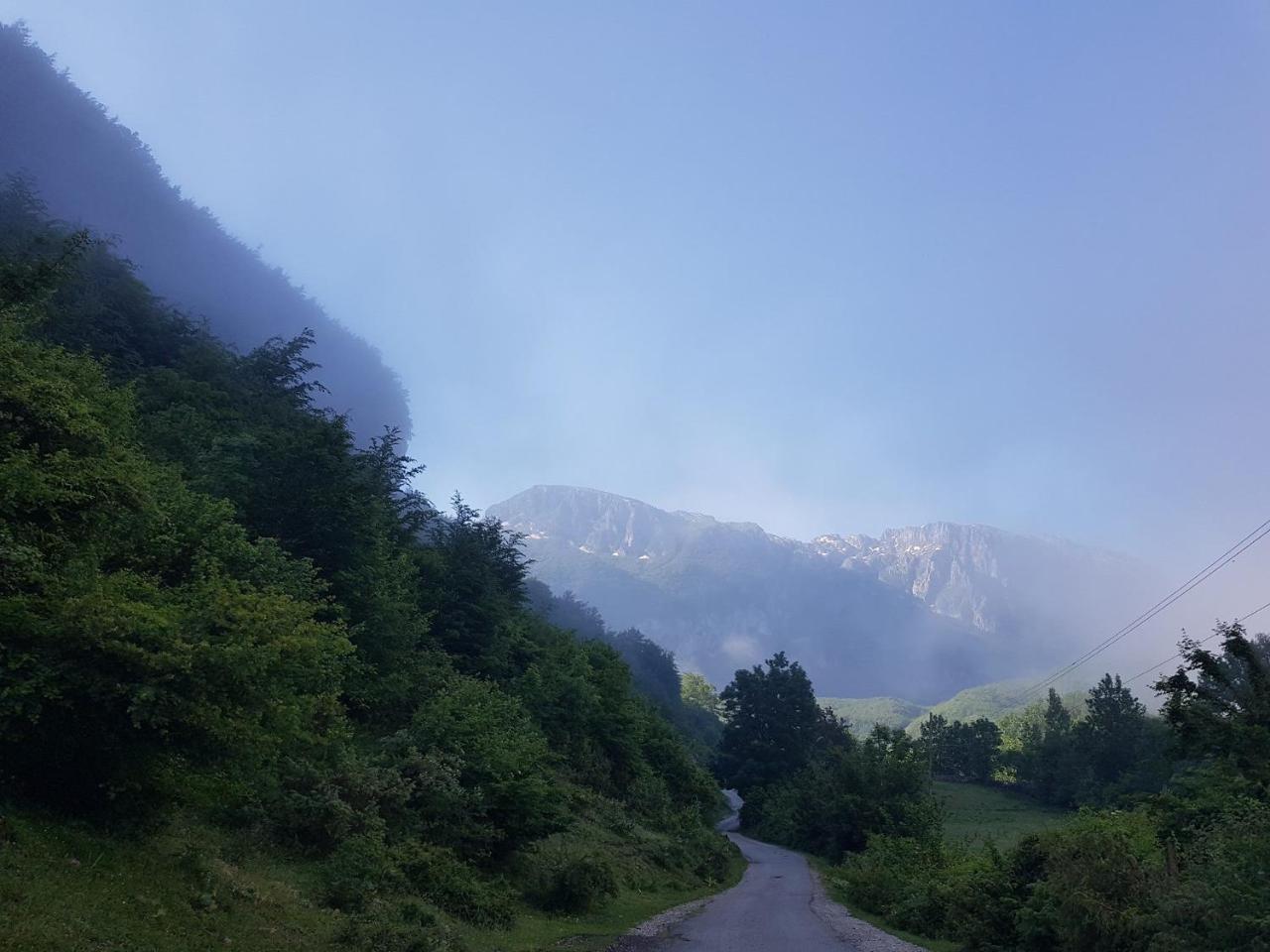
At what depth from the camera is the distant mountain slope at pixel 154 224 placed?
11012 centimetres

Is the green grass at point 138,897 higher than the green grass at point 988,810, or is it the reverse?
the green grass at point 138,897

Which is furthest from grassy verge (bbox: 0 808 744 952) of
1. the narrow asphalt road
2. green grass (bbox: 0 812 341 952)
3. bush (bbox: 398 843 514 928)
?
the narrow asphalt road

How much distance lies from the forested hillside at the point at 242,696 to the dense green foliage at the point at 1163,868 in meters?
10.5

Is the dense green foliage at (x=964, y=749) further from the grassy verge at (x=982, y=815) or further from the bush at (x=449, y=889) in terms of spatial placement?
the bush at (x=449, y=889)

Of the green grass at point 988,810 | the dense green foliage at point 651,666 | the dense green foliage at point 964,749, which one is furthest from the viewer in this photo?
the dense green foliage at point 651,666

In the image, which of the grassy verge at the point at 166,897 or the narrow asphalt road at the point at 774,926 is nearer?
the grassy verge at the point at 166,897

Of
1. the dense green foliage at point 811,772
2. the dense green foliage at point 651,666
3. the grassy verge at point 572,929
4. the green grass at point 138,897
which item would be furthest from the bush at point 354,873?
the dense green foliage at point 651,666

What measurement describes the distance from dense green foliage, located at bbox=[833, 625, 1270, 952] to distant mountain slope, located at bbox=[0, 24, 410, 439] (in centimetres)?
9315

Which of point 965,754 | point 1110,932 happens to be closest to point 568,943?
point 1110,932

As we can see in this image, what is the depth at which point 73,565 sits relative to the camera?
11375 mm

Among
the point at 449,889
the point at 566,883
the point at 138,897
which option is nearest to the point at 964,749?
the point at 566,883

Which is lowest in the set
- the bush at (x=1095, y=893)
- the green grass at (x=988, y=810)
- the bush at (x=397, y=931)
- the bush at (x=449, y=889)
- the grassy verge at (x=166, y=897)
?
the green grass at (x=988, y=810)

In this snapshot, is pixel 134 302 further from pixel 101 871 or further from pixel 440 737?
pixel 101 871

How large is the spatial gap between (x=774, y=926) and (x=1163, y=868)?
1050cm
